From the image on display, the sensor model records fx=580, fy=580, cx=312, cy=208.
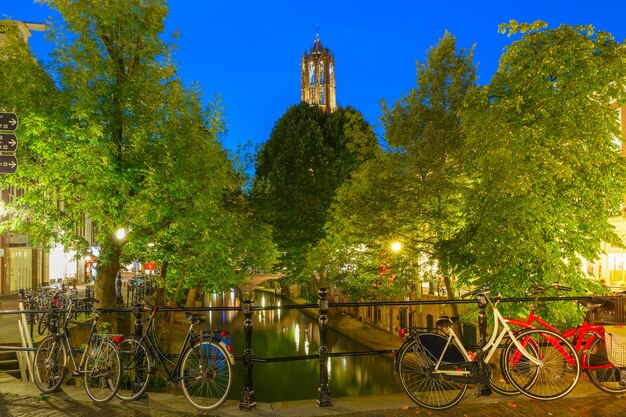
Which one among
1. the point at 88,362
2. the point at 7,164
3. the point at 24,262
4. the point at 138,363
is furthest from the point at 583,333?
the point at 24,262

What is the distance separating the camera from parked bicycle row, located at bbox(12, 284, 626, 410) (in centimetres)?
655

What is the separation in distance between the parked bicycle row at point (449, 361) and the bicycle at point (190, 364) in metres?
0.01

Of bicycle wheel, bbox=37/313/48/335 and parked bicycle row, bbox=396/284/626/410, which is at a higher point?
parked bicycle row, bbox=396/284/626/410

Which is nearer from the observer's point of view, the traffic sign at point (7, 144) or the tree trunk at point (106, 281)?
the traffic sign at point (7, 144)

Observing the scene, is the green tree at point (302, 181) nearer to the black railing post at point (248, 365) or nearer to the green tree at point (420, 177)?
the green tree at point (420, 177)

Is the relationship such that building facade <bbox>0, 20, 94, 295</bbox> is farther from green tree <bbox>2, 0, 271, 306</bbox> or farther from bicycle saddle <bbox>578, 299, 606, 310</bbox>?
bicycle saddle <bbox>578, 299, 606, 310</bbox>

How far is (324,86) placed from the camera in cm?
14338

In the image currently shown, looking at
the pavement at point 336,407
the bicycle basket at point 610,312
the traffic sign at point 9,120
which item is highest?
the traffic sign at point 9,120

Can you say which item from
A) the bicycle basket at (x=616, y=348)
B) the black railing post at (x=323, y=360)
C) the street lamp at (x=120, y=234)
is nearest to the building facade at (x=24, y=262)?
the street lamp at (x=120, y=234)

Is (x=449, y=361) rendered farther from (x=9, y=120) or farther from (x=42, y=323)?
(x=42, y=323)

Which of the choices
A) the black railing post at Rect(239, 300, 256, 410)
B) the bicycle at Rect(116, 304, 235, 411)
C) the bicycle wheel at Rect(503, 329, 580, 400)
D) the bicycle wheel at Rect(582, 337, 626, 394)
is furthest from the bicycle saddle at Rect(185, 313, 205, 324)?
the bicycle wheel at Rect(582, 337, 626, 394)

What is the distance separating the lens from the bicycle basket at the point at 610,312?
708 cm

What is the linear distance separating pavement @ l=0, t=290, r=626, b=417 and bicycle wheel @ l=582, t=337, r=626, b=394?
116 mm

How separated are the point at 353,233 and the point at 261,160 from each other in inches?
813
